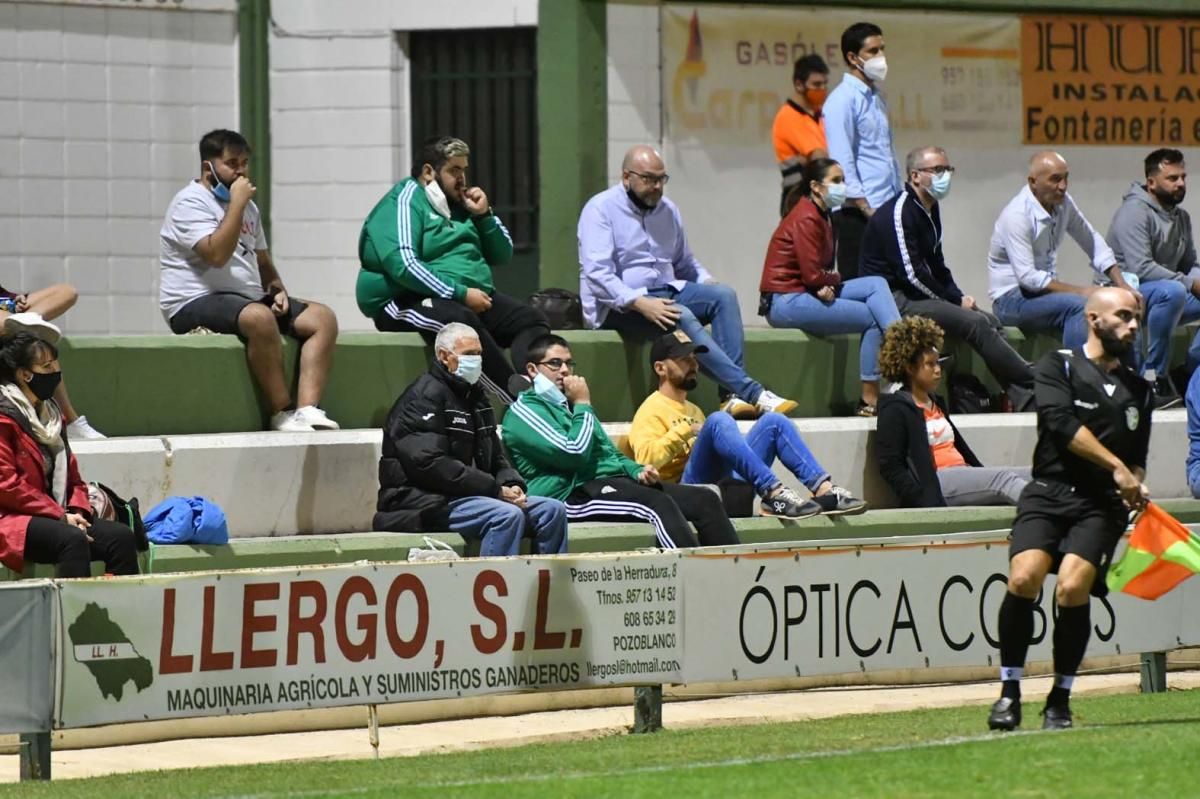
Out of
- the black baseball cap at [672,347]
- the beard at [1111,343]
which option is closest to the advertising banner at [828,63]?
the black baseball cap at [672,347]

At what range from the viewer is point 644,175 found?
13.8 m

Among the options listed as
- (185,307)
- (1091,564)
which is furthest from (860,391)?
(1091,564)

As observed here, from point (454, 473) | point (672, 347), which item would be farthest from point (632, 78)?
point (454, 473)

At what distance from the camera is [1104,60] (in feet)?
57.1

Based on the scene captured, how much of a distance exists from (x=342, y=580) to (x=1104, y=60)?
953cm

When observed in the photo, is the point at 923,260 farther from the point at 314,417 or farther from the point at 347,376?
the point at 314,417

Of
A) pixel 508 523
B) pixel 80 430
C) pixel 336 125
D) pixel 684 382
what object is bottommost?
pixel 508 523

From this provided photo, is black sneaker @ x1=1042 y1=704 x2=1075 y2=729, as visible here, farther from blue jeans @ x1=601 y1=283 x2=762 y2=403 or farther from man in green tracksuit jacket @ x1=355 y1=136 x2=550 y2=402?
Result: blue jeans @ x1=601 y1=283 x2=762 y2=403

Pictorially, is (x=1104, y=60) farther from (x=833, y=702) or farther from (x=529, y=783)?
(x=529, y=783)

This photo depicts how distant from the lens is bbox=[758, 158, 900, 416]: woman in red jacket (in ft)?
46.9

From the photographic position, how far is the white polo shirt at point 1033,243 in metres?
15.4

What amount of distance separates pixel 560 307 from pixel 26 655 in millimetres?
5780

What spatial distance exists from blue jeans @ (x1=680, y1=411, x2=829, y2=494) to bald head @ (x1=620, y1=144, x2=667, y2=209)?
162 centimetres

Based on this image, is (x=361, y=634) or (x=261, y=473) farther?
(x=261, y=473)
